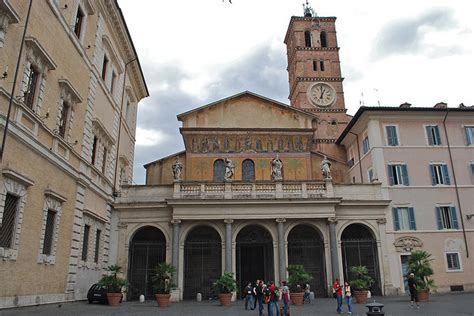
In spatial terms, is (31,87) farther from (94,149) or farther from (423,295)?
(423,295)

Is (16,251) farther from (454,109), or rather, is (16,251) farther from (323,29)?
(323,29)

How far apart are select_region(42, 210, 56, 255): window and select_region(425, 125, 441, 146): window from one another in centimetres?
2391

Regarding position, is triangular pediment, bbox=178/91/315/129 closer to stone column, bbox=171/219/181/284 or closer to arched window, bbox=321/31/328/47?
stone column, bbox=171/219/181/284

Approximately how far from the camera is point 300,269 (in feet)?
69.9

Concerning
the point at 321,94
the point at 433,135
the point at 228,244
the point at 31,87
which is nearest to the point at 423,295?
the point at 228,244

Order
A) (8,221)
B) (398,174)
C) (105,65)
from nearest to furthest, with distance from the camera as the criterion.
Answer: (8,221), (105,65), (398,174)

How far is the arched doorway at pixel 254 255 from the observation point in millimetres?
26100

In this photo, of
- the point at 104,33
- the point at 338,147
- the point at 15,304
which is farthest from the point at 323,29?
the point at 15,304

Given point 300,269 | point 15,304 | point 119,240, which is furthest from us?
point 119,240

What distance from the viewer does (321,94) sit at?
50156mm

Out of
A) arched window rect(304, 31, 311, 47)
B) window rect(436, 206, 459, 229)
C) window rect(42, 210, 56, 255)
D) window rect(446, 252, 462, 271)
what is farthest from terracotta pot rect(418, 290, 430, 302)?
arched window rect(304, 31, 311, 47)

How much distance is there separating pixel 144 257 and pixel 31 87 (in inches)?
564

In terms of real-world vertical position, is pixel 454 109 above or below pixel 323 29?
below

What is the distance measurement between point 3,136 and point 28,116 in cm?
200
